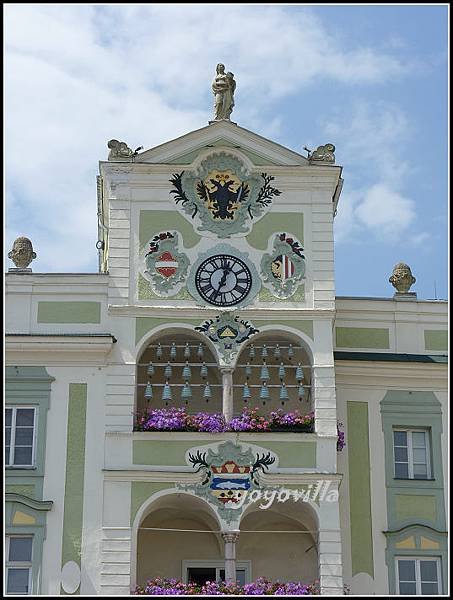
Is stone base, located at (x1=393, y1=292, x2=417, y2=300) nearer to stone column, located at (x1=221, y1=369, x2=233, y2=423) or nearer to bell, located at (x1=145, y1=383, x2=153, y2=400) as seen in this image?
stone column, located at (x1=221, y1=369, x2=233, y2=423)

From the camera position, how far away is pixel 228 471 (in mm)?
24484

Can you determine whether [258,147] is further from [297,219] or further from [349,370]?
[349,370]

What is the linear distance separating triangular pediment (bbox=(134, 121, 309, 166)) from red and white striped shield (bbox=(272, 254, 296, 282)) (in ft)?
6.10

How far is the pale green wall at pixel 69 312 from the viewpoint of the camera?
84.6 feet

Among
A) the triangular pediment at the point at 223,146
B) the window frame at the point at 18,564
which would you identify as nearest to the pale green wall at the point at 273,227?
the triangular pediment at the point at 223,146

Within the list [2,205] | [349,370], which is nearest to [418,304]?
[349,370]

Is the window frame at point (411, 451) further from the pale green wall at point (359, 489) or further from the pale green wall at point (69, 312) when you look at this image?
the pale green wall at point (69, 312)

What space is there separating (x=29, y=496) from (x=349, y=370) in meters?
6.39

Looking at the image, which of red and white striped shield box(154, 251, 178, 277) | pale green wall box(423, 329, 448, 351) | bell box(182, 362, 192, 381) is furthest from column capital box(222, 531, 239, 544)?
pale green wall box(423, 329, 448, 351)

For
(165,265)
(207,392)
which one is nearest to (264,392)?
(207,392)

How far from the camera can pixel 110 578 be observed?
78.2 ft

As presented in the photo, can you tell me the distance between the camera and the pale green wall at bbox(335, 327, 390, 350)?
26.9 metres

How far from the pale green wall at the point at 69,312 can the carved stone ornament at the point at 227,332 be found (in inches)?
77.5

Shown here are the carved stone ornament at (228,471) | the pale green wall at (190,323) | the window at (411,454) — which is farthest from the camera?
the window at (411,454)
